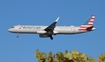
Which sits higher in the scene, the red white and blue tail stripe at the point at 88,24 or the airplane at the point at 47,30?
the red white and blue tail stripe at the point at 88,24

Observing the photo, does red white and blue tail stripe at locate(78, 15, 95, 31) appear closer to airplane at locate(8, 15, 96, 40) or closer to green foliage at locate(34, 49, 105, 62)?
airplane at locate(8, 15, 96, 40)

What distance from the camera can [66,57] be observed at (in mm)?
10891

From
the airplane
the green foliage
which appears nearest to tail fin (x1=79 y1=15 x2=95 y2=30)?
the airplane

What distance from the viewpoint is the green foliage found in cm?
1079

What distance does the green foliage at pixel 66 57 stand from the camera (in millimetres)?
10789

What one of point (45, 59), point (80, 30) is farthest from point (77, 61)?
point (80, 30)

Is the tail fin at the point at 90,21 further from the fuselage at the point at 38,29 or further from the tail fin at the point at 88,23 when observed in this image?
the fuselage at the point at 38,29

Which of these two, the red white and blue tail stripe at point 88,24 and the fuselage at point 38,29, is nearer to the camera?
the fuselage at point 38,29

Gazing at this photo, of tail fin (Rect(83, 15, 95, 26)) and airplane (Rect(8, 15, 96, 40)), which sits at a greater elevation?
tail fin (Rect(83, 15, 95, 26))

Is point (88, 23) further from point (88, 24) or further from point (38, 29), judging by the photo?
point (38, 29)

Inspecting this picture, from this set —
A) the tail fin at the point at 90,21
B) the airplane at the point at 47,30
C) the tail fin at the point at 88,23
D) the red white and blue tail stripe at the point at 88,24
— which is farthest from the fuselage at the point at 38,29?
the tail fin at the point at 90,21

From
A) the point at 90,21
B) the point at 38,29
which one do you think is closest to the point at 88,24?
the point at 90,21

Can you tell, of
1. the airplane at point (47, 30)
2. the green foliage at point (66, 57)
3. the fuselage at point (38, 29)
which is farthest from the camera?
the airplane at point (47, 30)

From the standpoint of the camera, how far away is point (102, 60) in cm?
1120
